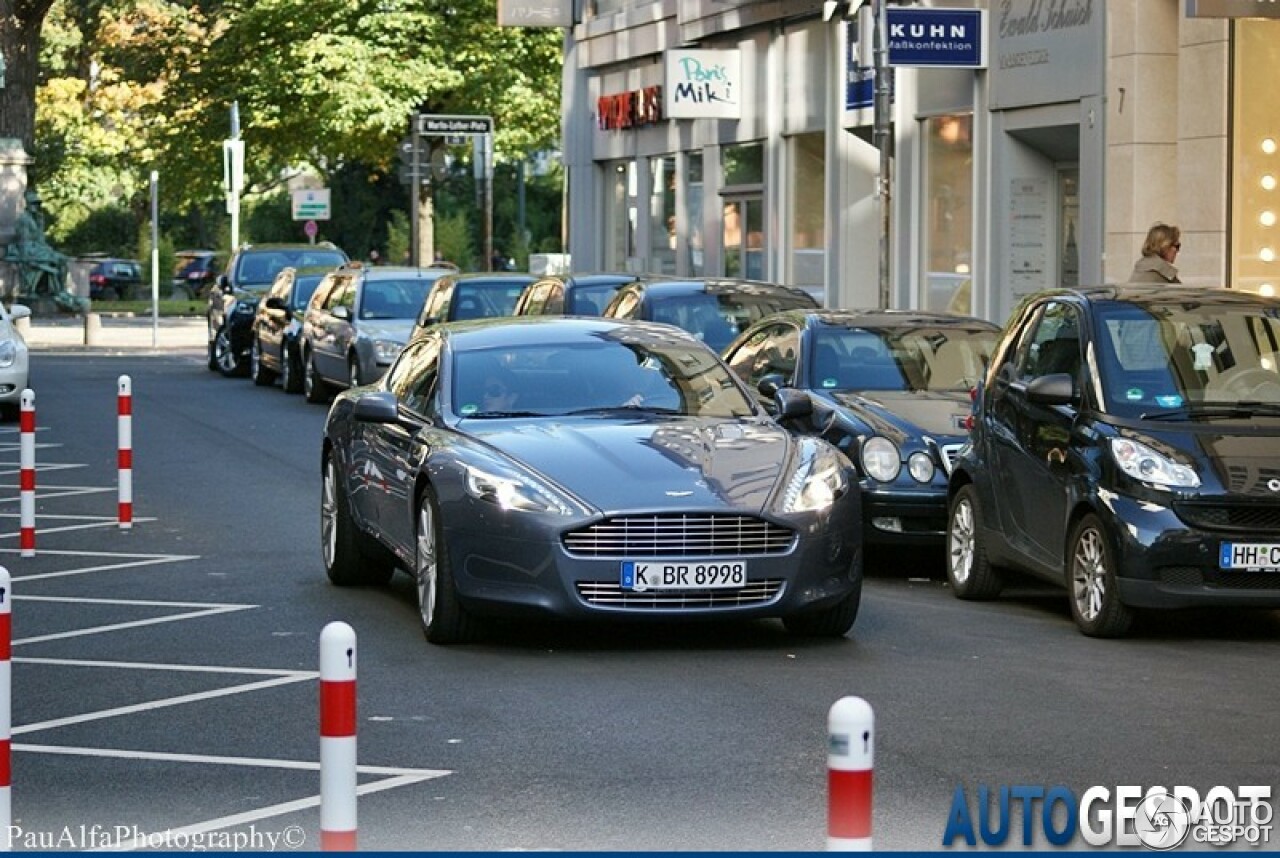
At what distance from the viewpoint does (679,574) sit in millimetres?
11250

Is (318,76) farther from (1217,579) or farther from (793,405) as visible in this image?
(1217,579)

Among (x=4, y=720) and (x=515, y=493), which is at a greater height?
(x=515, y=493)

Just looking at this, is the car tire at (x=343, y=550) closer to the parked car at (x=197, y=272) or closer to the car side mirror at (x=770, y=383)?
the car side mirror at (x=770, y=383)

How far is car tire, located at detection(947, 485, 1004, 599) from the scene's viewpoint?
1368 centimetres

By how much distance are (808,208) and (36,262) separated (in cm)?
2580

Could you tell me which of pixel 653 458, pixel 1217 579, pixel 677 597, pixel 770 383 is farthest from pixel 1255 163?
pixel 677 597

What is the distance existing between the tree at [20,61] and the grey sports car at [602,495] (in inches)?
1690

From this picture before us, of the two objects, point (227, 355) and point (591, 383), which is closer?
point (591, 383)

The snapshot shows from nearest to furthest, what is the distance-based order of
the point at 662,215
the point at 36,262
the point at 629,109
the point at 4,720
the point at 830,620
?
the point at 4,720 → the point at 830,620 → the point at 662,215 → the point at 629,109 → the point at 36,262

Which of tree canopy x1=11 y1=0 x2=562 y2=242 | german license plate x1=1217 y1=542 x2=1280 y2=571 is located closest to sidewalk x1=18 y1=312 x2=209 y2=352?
tree canopy x1=11 y1=0 x2=562 y2=242

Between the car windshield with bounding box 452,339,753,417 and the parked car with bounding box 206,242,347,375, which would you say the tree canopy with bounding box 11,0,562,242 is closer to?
the parked car with bounding box 206,242,347,375

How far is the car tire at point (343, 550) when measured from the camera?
13.8m

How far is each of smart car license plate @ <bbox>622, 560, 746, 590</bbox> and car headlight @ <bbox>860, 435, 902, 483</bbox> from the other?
12.1 ft

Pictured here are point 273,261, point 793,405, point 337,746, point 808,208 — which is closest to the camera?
point 337,746
